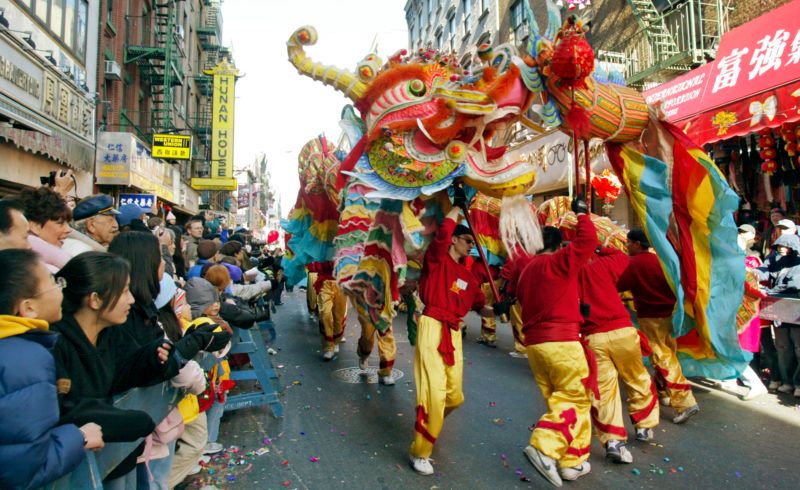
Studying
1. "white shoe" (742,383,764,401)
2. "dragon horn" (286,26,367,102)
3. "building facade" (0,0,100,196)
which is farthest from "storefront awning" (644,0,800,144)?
"building facade" (0,0,100,196)

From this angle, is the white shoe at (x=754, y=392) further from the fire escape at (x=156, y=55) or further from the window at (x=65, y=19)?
the fire escape at (x=156, y=55)

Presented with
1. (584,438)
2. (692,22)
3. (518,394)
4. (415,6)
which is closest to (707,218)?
(584,438)

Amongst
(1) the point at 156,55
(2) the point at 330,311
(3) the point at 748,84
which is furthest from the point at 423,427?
(1) the point at 156,55

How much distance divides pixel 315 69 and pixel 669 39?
888 cm

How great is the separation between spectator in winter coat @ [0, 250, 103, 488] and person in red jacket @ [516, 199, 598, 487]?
2609mm

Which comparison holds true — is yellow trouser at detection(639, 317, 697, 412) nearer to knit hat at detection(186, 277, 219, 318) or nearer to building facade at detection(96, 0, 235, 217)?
knit hat at detection(186, 277, 219, 318)

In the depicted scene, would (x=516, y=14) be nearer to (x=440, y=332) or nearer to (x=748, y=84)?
(x=748, y=84)

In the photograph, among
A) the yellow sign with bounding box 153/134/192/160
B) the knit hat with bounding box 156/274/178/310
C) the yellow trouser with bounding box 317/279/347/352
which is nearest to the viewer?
the knit hat with bounding box 156/274/178/310

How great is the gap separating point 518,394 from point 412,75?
3.22 m

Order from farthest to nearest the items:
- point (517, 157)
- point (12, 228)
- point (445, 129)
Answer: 1. point (517, 157)
2. point (445, 129)
3. point (12, 228)

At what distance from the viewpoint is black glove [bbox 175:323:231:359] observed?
240 centimetres

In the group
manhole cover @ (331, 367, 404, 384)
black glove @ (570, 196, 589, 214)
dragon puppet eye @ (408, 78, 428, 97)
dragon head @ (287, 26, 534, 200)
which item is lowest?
manhole cover @ (331, 367, 404, 384)

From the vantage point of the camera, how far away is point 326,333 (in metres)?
6.91

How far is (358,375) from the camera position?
19.8ft
